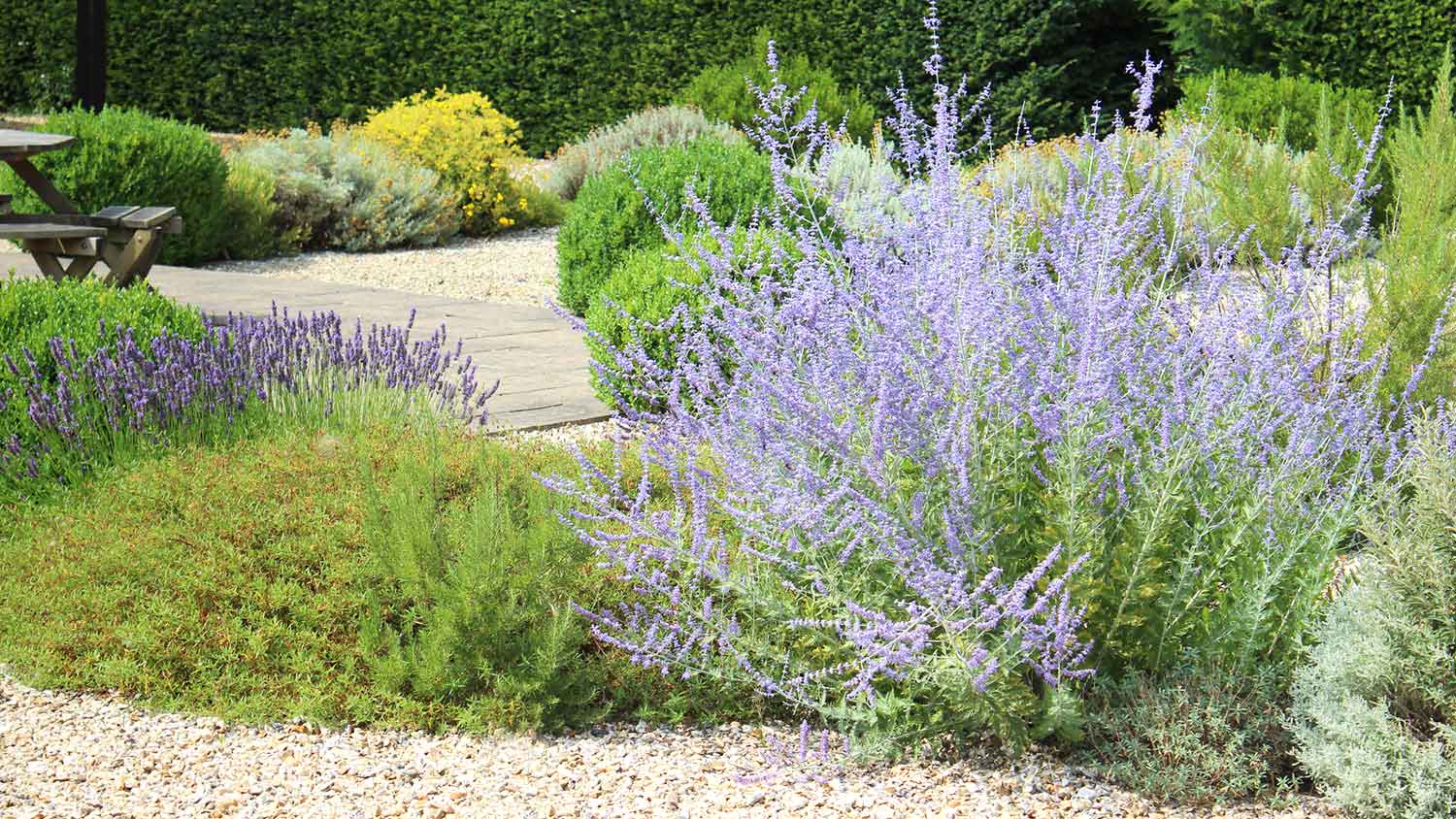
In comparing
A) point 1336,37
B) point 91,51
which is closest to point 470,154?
point 91,51

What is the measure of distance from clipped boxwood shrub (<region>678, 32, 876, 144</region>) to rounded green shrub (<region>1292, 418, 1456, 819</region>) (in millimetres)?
8848

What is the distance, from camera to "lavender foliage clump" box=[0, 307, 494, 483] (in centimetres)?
439

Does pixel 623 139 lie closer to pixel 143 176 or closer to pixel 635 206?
pixel 143 176

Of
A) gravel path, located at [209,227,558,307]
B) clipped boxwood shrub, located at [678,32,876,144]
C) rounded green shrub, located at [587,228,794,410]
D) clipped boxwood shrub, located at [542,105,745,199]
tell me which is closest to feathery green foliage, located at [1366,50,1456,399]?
rounded green shrub, located at [587,228,794,410]

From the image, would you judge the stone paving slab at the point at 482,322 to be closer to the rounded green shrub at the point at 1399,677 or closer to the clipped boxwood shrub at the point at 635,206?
the clipped boxwood shrub at the point at 635,206

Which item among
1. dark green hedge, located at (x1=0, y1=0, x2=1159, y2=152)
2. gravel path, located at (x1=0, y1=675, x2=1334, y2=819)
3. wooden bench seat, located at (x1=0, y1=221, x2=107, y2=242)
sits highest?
dark green hedge, located at (x1=0, y1=0, x2=1159, y2=152)

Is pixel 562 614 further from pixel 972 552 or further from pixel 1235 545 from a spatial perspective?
pixel 1235 545

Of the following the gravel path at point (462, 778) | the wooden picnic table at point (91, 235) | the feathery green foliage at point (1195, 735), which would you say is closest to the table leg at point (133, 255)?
the wooden picnic table at point (91, 235)

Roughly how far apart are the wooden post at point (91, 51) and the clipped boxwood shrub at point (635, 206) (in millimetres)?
9439

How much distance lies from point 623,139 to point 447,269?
123 inches

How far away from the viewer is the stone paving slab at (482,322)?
5777mm

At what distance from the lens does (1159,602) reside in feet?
9.01

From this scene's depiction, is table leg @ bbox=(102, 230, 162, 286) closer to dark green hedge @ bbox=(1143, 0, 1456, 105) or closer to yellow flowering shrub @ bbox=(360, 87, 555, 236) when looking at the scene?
yellow flowering shrub @ bbox=(360, 87, 555, 236)

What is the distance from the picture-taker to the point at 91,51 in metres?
14.6
